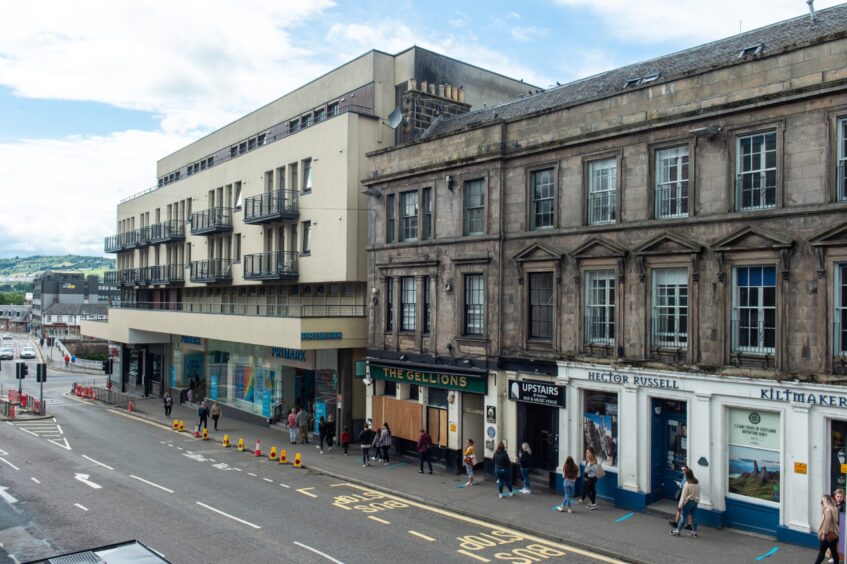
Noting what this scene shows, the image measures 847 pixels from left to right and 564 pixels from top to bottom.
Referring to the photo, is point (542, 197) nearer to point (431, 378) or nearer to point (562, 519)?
point (431, 378)

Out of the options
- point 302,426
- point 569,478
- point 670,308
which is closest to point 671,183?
point 670,308

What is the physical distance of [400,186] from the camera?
1067 inches

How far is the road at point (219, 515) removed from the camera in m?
15.6

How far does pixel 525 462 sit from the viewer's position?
21172 millimetres

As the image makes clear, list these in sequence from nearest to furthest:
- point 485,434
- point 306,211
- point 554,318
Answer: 1. point 554,318
2. point 485,434
3. point 306,211

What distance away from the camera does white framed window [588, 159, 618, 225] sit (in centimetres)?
2009

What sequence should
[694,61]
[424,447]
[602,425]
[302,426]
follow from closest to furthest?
[602,425] < [694,61] < [424,447] < [302,426]

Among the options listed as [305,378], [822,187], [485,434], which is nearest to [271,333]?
[305,378]

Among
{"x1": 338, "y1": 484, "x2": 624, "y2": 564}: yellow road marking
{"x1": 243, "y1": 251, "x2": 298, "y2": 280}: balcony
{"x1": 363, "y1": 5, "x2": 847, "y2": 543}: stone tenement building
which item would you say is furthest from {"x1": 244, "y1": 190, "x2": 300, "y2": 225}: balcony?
{"x1": 338, "y1": 484, "x2": 624, "y2": 564}: yellow road marking

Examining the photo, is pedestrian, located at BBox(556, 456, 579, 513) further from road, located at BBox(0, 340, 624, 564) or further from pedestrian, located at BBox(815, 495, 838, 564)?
pedestrian, located at BBox(815, 495, 838, 564)

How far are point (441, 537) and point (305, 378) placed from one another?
18181 mm

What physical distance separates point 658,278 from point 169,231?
118 ft

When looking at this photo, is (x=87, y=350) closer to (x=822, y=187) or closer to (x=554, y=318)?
(x=554, y=318)

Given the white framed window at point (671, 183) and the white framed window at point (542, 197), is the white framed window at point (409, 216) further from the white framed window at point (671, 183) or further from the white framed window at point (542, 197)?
the white framed window at point (671, 183)
